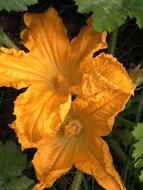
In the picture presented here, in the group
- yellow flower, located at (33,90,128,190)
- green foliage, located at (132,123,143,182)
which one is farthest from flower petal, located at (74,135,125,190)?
green foliage, located at (132,123,143,182)

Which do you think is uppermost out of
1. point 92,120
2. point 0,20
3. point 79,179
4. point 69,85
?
point 0,20

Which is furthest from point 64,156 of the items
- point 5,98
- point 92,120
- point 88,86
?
point 5,98

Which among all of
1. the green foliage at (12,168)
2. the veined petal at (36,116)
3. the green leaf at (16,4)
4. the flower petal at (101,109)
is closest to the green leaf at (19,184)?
the green foliage at (12,168)

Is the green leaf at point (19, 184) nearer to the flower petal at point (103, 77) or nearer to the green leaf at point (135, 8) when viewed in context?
the flower petal at point (103, 77)

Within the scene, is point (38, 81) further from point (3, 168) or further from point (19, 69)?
point (3, 168)

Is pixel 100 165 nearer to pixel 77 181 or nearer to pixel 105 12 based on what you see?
pixel 77 181

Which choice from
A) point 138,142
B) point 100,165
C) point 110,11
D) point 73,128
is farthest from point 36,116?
point 110,11
